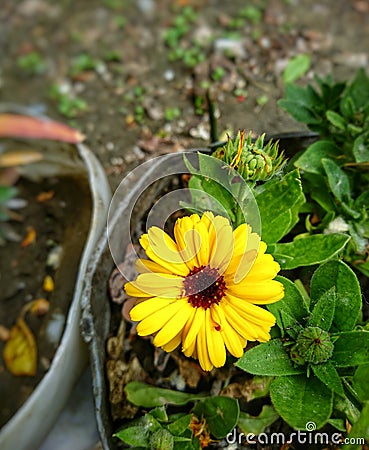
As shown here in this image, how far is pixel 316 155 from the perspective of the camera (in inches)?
38.1

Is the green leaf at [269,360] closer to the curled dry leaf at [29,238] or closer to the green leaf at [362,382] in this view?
the green leaf at [362,382]

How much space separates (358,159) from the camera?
0.93 metres

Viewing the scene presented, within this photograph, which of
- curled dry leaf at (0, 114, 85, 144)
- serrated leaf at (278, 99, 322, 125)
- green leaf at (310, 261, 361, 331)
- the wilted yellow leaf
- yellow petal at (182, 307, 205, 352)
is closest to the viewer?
yellow petal at (182, 307, 205, 352)

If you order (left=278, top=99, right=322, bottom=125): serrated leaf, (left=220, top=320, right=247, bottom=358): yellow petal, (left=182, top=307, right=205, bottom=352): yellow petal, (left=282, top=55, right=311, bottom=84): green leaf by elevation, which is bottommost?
(left=220, top=320, right=247, bottom=358): yellow petal

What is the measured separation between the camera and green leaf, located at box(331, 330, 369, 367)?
751mm

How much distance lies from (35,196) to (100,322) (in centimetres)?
71


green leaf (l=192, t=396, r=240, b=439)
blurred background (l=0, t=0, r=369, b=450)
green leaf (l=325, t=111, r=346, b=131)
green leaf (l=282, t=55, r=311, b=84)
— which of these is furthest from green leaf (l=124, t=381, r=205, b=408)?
green leaf (l=282, t=55, r=311, b=84)

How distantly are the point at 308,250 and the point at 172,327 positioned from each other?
0.27 meters

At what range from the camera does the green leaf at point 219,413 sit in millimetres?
839

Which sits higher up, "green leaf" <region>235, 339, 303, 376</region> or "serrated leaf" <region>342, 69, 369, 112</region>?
"serrated leaf" <region>342, 69, 369, 112</region>

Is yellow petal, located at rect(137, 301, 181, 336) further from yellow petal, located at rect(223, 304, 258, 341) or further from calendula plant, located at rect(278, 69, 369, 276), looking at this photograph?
calendula plant, located at rect(278, 69, 369, 276)

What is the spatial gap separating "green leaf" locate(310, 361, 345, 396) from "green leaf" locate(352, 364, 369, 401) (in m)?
0.04

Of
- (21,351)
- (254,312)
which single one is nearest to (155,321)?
(254,312)

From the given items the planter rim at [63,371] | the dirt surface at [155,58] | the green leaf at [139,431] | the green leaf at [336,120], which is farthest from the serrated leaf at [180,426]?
the dirt surface at [155,58]
